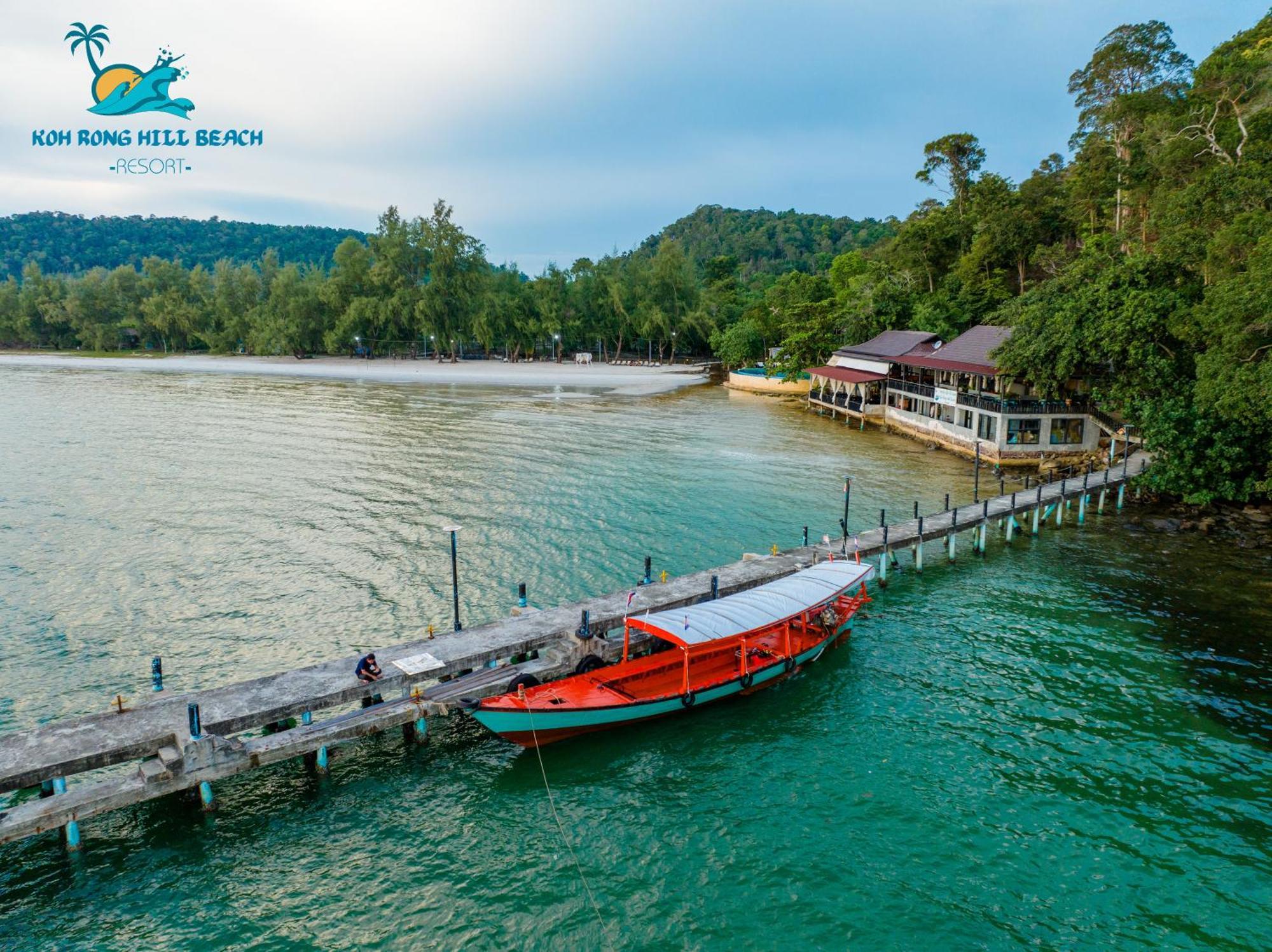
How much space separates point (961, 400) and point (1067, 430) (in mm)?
Result: 7788

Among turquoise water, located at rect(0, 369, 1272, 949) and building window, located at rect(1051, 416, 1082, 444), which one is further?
building window, located at rect(1051, 416, 1082, 444)

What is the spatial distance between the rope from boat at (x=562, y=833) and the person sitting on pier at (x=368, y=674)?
3841 millimetres

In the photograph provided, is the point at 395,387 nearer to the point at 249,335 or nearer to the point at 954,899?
the point at 249,335

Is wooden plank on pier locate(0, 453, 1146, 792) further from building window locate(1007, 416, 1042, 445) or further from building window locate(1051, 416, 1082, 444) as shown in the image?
building window locate(1051, 416, 1082, 444)

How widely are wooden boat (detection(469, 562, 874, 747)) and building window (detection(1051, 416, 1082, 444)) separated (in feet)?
118

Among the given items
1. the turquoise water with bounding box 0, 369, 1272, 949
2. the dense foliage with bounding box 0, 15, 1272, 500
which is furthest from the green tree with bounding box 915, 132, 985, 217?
the turquoise water with bounding box 0, 369, 1272, 949

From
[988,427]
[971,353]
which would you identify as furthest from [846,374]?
[988,427]

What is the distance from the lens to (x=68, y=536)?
36688 mm

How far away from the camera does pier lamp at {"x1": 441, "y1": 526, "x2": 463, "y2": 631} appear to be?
74.2 feet

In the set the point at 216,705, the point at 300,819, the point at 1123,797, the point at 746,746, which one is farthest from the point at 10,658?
the point at 1123,797

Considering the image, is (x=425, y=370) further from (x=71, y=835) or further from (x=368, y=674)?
(x=71, y=835)

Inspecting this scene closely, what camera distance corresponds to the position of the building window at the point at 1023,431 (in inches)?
2119

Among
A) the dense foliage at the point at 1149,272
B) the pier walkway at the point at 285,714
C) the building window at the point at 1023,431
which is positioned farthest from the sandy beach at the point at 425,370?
the pier walkway at the point at 285,714

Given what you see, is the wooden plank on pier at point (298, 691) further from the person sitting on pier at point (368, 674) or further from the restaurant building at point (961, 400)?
the restaurant building at point (961, 400)
